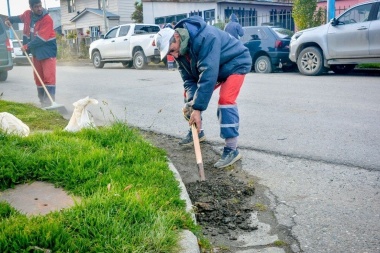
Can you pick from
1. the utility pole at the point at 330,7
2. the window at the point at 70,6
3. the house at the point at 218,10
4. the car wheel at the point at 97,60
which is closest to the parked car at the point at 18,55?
the car wheel at the point at 97,60

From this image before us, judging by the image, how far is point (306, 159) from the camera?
4.77m

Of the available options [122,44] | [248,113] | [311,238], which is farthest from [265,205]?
[122,44]

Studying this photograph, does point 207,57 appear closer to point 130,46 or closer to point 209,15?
point 130,46

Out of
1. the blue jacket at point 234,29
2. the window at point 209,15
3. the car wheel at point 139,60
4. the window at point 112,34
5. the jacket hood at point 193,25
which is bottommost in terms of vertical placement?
the car wheel at point 139,60

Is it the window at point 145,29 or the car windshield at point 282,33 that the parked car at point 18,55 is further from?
the car windshield at point 282,33

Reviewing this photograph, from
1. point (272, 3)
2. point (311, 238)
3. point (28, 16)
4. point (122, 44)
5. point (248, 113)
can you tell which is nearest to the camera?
point (311, 238)

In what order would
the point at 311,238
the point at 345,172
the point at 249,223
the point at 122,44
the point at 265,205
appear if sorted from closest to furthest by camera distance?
the point at 311,238 → the point at 249,223 → the point at 265,205 → the point at 345,172 → the point at 122,44

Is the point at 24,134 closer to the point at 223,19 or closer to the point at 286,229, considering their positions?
the point at 286,229

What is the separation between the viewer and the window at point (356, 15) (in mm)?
11117

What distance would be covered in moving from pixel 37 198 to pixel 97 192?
555 millimetres

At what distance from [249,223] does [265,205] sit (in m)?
0.37

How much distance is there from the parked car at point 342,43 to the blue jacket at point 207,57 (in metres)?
7.71

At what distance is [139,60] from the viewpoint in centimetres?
1877

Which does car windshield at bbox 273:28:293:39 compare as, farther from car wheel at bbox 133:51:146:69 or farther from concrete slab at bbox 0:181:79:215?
concrete slab at bbox 0:181:79:215
